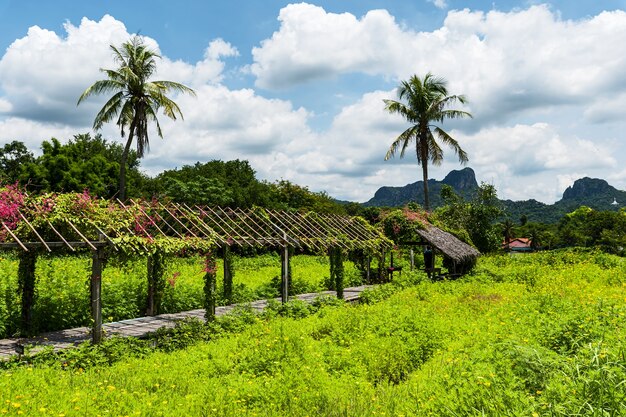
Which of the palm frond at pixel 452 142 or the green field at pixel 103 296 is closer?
the green field at pixel 103 296

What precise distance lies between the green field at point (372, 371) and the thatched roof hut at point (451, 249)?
1000 cm

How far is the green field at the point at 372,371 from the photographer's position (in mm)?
5434

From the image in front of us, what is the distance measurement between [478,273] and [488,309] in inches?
436

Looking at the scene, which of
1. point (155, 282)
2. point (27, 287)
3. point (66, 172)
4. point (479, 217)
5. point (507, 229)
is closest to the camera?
point (27, 287)

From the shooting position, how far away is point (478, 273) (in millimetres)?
23797

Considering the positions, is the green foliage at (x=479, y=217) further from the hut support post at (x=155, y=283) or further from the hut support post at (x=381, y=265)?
the hut support post at (x=155, y=283)

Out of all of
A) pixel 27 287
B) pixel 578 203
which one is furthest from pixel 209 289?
pixel 578 203

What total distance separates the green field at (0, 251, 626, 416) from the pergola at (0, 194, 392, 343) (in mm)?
2387

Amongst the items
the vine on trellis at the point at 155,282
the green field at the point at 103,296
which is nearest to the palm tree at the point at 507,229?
the green field at the point at 103,296

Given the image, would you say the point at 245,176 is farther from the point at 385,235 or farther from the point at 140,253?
the point at 140,253

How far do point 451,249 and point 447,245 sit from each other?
0.32 meters

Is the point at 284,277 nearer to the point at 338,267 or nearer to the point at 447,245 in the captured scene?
the point at 338,267

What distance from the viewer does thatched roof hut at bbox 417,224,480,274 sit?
22.6m

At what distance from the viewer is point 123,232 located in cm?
1137
